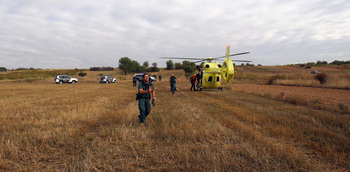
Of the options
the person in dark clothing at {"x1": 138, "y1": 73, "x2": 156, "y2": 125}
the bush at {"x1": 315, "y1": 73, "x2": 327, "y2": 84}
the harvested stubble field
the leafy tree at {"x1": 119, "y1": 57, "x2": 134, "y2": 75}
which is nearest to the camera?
the harvested stubble field

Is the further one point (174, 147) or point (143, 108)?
point (143, 108)

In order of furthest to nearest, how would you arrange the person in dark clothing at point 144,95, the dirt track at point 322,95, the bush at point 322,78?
the bush at point 322,78 → the dirt track at point 322,95 → the person in dark clothing at point 144,95

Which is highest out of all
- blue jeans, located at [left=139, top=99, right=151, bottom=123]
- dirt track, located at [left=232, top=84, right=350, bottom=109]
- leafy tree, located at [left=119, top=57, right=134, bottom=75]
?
leafy tree, located at [left=119, top=57, right=134, bottom=75]

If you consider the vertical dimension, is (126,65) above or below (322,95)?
above

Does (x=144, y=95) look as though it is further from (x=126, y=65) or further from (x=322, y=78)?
(x=126, y=65)

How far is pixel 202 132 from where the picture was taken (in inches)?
199

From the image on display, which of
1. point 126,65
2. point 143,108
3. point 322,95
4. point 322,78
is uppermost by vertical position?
point 126,65

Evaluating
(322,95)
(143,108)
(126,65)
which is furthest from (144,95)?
(126,65)

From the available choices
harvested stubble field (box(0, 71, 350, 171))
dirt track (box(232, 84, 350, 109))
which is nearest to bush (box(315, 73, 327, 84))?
dirt track (box(232, 84, 350, 109))

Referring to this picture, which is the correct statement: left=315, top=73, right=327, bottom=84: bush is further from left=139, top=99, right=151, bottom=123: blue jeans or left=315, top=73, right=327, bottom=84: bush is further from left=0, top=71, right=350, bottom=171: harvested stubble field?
left=139, top=99, right=151, bottom=123: blue jeans

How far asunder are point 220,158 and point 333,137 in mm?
3456

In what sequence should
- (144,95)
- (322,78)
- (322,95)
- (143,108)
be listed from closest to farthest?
1. (143,108)
2. (144,95)
3. (322,95)
4. (322,78)

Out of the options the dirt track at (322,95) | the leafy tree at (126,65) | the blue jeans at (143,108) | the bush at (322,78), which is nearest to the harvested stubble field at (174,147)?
the blue jeans at (143,108)

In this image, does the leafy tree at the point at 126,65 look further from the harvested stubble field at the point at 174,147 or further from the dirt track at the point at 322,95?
the harvested stubble field at the point at 174,147
